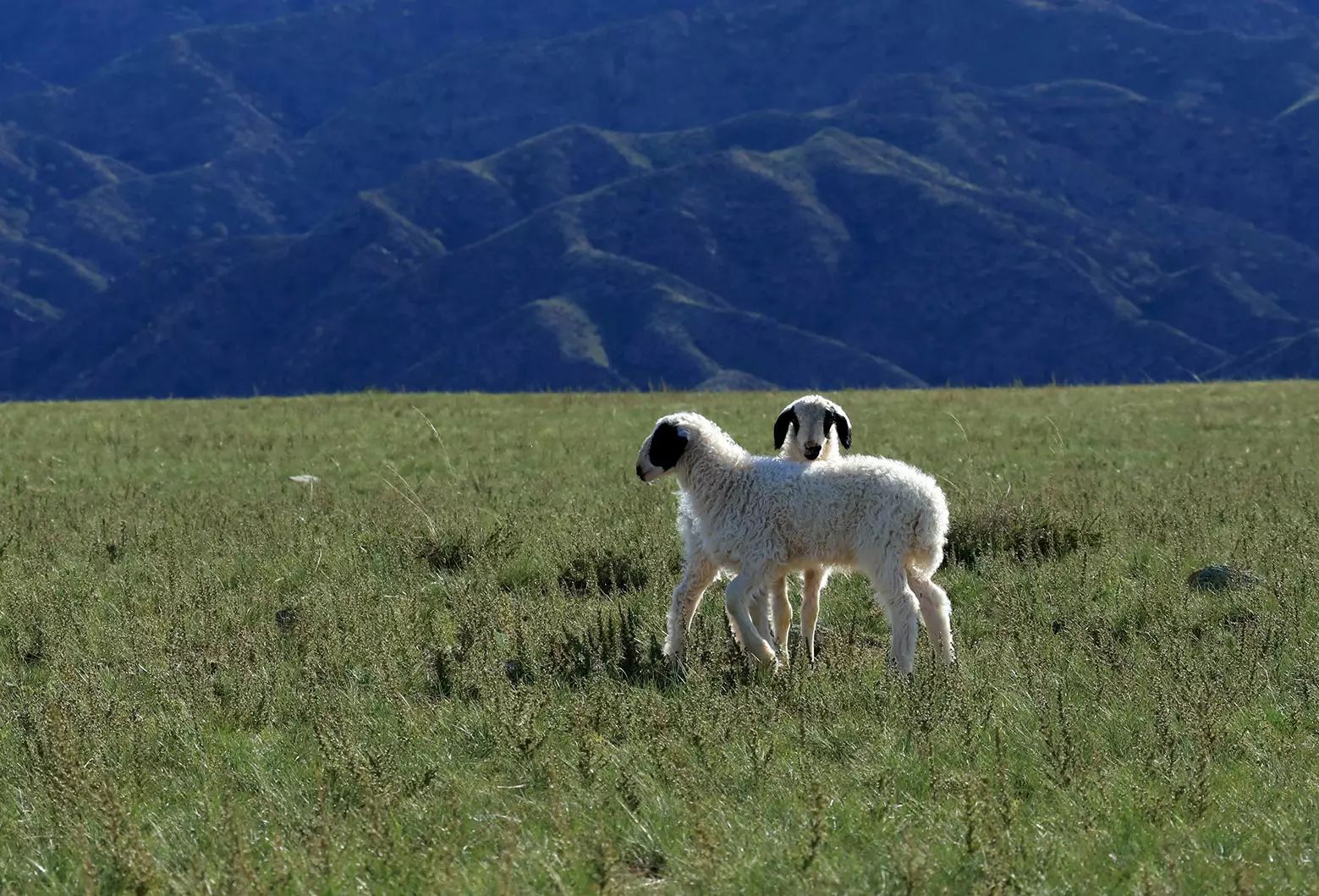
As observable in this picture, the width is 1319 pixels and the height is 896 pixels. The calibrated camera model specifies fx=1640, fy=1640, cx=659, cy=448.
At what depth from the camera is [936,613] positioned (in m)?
8.89

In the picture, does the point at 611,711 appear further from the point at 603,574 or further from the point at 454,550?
the point at 454,550

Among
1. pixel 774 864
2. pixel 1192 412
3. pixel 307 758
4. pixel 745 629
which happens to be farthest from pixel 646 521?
pixel 1192 412

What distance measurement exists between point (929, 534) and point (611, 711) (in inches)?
84.6

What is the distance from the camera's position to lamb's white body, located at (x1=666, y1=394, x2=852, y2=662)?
9141 millimetres

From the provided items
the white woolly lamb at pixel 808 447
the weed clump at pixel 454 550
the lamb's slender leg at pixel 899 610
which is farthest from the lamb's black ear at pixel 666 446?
the weed clump at pixel 454 550

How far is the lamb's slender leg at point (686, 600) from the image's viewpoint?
8984 mm

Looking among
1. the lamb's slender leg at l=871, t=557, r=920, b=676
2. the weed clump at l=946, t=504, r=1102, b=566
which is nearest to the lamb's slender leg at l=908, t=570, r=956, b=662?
the lamb's slender leg at l=871, t=557, r=920, b=676

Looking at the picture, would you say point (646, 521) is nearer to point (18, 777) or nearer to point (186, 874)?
point (18, 777)

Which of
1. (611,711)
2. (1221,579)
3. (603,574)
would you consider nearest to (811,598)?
(611,711)

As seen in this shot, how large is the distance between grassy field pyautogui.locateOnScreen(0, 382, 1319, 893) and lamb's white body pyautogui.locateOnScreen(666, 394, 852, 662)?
0.19 meters

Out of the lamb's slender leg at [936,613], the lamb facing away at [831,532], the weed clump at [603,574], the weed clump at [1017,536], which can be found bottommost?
the weed clump at [1017,536]

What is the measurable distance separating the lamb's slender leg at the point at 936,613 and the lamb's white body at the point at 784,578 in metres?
0.67

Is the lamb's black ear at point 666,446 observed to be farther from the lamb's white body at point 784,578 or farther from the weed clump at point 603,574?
the weed clump at point 603,574

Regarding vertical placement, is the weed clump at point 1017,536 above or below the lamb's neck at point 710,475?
below
